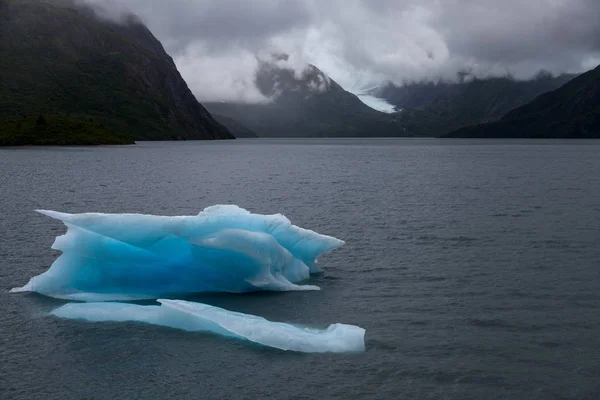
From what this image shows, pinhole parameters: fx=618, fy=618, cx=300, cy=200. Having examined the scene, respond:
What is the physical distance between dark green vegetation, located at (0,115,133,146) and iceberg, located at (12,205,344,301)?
16674cm

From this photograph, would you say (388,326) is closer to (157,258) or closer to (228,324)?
(228,324)

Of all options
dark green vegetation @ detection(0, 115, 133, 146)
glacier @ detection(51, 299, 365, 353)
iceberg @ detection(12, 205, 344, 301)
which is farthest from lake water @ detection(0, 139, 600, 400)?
dark green vegetation @ detection(0, 115, 133, 146)

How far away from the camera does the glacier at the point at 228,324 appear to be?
697 inches

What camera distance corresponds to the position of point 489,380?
15633mm

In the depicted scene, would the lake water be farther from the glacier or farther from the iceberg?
the iceberg

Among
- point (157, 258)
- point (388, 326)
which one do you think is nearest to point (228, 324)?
point (388, 326)

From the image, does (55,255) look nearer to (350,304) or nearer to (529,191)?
(350,304)

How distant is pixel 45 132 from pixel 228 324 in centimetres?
18145

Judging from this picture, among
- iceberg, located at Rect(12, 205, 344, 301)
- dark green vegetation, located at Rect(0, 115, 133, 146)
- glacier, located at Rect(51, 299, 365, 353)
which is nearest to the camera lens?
glacier, located at Rect(51, 299, 365, 353)

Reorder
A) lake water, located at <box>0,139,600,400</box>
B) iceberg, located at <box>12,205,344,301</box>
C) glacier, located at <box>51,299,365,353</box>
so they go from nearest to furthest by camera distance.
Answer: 1. lake water, located at <box>0,139,600,400</box>
2. glacier, located at <box>51,299,365,353</box>
3. iceberg, located at <box>12,205,344,301</box>

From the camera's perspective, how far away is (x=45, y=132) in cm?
18300

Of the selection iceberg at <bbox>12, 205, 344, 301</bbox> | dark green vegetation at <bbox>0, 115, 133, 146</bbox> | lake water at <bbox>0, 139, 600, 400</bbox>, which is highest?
dark green vegetation at <bbox>0, 115, 133, 146</bbox>

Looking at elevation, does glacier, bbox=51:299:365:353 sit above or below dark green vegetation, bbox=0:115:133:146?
below

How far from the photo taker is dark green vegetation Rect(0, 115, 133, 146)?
174900mm
